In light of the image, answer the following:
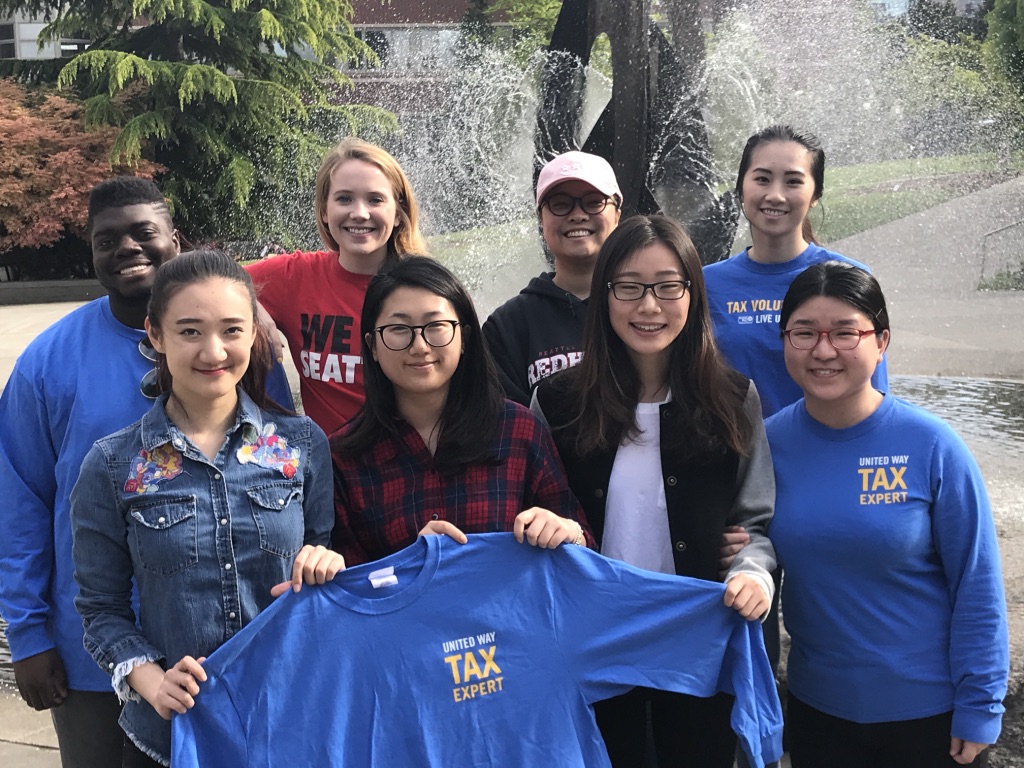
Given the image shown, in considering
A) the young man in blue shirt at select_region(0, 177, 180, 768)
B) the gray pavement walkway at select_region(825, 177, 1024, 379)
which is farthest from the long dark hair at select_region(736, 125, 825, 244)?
the gray pavement walkway at select_region(825, 177, 1024, 379)

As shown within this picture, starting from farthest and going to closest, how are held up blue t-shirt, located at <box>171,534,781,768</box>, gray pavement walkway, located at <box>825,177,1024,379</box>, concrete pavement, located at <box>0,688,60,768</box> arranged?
1. gray pavement walkway, located at <box>825,177,1024,379</box>
2. concrete pavement, located at <box>0,688,60,768</box>
3. held up blue t-shirt, located at <box>171,534,781,768</box>

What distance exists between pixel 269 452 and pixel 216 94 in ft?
64.5

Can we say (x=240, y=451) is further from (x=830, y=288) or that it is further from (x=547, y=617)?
(x=830, y=288)

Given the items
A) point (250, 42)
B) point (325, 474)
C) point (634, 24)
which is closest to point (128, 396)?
point (325, 474)

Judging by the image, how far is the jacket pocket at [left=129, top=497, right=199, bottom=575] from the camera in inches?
84.2

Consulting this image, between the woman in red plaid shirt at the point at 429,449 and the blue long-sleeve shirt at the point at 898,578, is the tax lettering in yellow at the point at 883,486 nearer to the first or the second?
the blue long-sleeve shirt at the point at 898,578

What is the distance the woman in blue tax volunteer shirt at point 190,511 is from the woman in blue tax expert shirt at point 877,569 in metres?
1.13

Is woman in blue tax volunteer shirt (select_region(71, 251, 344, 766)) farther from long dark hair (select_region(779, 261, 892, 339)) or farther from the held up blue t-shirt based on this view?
long dark hair (select_region(779, 261, 892, 339))

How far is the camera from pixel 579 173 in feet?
9.65

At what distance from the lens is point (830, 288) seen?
2459 mm

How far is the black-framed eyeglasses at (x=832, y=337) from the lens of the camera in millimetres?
2418

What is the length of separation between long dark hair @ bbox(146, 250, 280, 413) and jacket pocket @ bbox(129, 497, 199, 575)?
0.96ft

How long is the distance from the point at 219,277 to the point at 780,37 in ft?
71.1

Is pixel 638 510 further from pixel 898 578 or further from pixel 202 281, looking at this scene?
pixel 202 281
